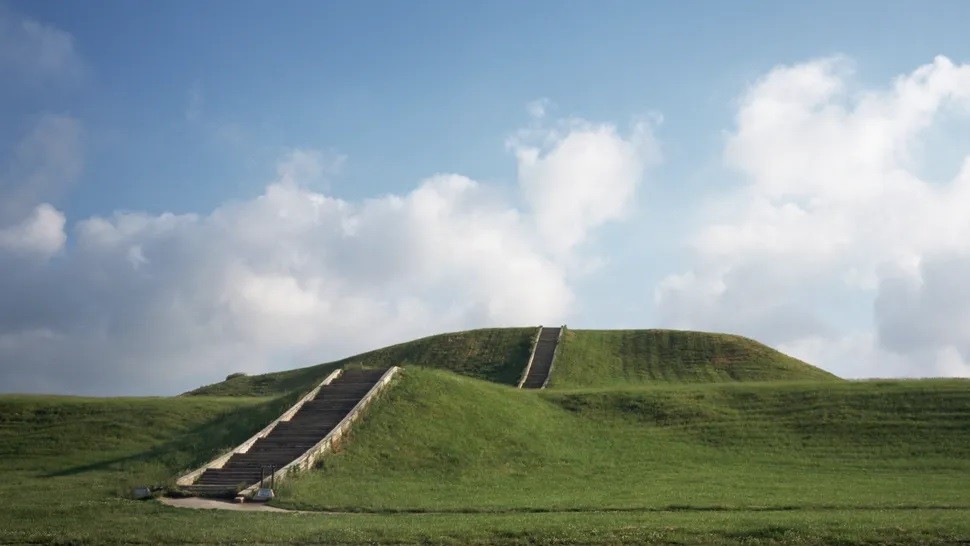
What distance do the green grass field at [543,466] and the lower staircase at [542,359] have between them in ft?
41.4

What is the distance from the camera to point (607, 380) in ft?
192

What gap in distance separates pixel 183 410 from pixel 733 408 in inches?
1081

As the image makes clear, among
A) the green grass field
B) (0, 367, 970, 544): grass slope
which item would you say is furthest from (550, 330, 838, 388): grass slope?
(0, 367, 970, 544): grass slope

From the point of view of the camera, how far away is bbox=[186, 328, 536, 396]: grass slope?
201 ft

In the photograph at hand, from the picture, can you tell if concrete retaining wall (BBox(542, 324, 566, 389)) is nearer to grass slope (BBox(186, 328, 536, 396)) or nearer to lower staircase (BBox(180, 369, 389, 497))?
grass slope (BBox(186, 328, 536, 396))

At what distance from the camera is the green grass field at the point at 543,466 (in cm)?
1886

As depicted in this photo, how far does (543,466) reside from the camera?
32.0 m

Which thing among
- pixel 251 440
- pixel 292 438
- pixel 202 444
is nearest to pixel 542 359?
pixel 292 438

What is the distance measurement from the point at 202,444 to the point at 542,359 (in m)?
33.7

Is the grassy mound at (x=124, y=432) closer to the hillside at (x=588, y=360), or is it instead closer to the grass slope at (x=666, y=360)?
the hillside at (x=588, y=360)

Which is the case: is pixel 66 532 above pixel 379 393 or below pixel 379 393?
below

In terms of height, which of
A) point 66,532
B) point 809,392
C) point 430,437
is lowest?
point 66,532

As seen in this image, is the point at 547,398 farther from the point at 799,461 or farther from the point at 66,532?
the point at 66,532

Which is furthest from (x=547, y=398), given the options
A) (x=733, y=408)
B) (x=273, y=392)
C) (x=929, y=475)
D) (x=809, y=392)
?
(x=273, y=392)
